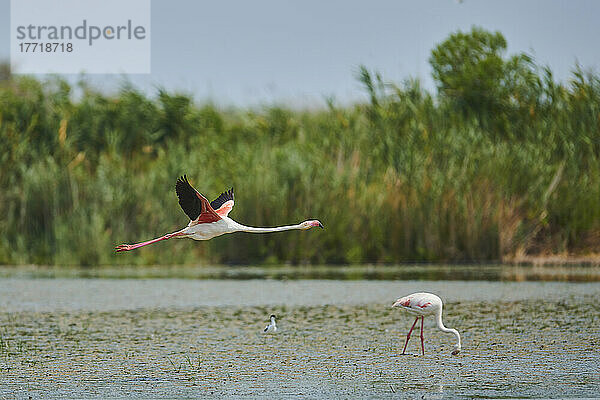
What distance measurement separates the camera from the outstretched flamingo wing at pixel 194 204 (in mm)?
8203

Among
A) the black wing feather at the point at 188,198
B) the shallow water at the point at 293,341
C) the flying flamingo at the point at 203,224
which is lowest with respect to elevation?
the shallow water at the point at 293,341

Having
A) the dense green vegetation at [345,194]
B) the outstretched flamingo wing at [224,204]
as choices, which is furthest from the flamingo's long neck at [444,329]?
the dense green vegetation at [345,194]

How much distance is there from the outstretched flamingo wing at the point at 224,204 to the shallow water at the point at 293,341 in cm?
123

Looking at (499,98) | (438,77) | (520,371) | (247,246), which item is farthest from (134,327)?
(438,77)

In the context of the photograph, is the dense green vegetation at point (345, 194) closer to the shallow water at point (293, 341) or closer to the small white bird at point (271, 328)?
the shallow water at point (293, 341)

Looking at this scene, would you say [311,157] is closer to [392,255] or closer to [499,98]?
[392,255]

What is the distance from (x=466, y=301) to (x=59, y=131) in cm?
1074

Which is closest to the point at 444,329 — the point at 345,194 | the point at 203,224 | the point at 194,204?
the point at 203,224

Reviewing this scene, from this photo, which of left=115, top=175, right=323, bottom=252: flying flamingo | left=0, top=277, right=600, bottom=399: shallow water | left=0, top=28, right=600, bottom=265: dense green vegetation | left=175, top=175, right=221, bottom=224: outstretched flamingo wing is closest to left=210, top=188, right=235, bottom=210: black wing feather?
left=115, top=175, right=323, bottom=252: flying flamingo

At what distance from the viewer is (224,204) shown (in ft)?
31.7

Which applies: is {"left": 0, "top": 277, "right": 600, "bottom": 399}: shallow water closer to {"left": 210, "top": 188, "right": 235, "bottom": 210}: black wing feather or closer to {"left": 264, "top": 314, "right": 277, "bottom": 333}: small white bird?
{"left": 264, "top": 314, "right": 277, "bottom": 333}: small white bird

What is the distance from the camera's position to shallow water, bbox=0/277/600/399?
7.56 metres

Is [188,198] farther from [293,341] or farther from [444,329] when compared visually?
[444,329]

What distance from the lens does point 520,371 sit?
8.07 metres
